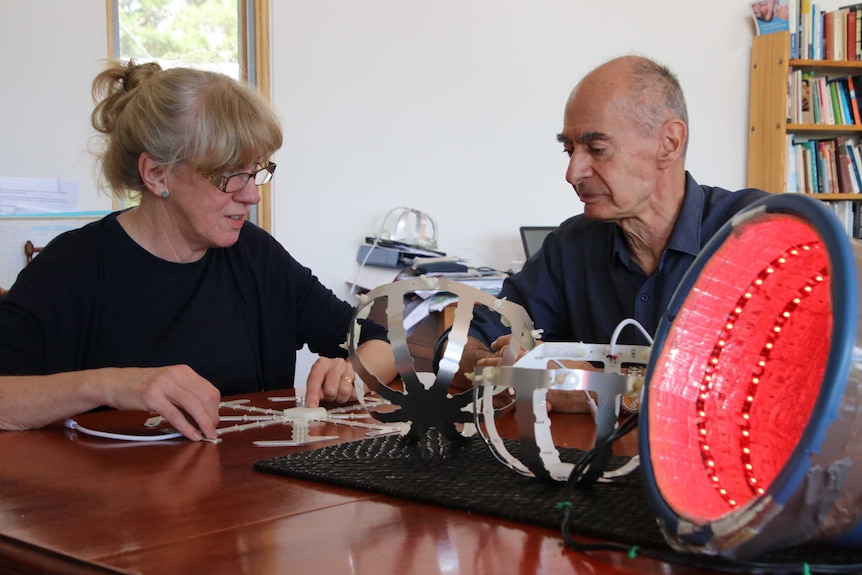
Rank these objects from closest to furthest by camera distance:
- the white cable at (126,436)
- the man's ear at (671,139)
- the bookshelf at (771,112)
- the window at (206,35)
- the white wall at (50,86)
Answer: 1. the white cable at (126,436)
2. the man's ear at (671,139)
3. the white wall at (50,86)
4. the window at (206,35)
5. the bookshelf at (771,112)

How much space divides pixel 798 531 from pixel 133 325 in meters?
1.37

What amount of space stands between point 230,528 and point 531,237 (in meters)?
3.10

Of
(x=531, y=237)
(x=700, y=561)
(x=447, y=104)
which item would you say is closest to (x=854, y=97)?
(x=531, y=237)

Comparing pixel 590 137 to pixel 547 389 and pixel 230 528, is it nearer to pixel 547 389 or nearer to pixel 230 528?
pixel 547 389

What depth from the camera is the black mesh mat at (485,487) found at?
2.47 ft

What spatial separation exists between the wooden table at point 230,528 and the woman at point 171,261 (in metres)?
0.55

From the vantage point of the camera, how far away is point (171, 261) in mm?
1811

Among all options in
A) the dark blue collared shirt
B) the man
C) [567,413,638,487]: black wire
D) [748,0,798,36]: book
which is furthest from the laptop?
[567,413,638,487]: black wire

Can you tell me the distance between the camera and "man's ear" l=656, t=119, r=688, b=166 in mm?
1899

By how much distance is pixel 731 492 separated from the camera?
27.2 inches

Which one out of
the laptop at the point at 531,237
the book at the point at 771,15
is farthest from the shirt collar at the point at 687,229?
the book at the point at 771,15

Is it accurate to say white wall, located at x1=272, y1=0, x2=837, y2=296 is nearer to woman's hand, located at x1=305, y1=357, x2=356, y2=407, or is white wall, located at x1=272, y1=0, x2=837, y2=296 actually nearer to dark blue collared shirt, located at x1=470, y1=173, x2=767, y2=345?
dark blue collared shirt, located at x1=470, y1=173, x2=767, y2=345

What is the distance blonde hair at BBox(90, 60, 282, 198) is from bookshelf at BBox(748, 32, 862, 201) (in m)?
3.13

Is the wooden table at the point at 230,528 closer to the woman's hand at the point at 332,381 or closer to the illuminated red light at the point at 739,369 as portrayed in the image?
the illuminated red light at the point at 739,369
